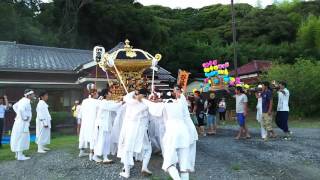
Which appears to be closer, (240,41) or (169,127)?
(169,127)

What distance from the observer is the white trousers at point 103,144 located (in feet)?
30.5

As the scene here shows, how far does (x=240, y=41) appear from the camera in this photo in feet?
147

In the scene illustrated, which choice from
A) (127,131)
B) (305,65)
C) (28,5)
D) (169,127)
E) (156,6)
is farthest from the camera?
(156,6)

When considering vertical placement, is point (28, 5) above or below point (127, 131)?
above

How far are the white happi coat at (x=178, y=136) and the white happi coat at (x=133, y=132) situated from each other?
753mm

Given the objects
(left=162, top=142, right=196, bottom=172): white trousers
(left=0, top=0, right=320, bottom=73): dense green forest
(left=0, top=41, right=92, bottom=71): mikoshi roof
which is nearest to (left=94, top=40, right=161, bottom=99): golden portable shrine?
(left=162, top=142, right=196, bottom=172): white trousers

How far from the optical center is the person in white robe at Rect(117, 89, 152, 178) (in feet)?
26.6

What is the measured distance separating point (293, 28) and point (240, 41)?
6.08 metres

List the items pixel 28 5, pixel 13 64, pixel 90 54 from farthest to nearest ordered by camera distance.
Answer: pixel 28 5
pixel 90 54
pixel 13 64

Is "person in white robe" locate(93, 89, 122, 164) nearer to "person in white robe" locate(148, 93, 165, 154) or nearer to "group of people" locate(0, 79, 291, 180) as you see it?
"group of people" locate(0, 79, 291, 180)

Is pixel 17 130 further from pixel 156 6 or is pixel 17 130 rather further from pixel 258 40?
pixel 156 6

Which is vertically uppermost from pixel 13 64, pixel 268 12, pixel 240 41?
pixel 268 12

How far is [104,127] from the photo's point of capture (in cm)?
933

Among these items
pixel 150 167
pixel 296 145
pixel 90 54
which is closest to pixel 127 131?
pixel 150 167
